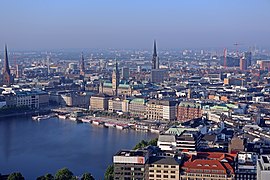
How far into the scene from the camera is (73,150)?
9.83 m

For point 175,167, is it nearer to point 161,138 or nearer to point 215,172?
point 215,172

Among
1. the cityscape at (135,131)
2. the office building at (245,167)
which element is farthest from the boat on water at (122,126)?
the office building at (245,167)

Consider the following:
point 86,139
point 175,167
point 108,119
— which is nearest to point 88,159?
point 86,139

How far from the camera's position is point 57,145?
1032 centimetres

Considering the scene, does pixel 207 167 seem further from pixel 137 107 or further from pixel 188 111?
pixel 137 107

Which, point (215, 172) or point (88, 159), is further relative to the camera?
point (88, 159)

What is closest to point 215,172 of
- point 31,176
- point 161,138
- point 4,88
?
point 161,138

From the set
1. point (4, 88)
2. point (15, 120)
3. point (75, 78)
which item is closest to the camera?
point (15, 120)

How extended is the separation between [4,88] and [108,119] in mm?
6053

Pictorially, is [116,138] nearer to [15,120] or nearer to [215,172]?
[15,120]

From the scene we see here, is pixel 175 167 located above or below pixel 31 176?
above

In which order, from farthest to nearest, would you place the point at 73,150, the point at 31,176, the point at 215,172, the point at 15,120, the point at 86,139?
the point at 15,120, the point at 86,139, the point at 73,150, the point at 31,176, the point at 215,172

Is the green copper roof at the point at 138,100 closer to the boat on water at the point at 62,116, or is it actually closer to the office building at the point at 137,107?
the office building at the point at 137,107

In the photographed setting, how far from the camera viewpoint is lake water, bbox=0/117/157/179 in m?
8.55
